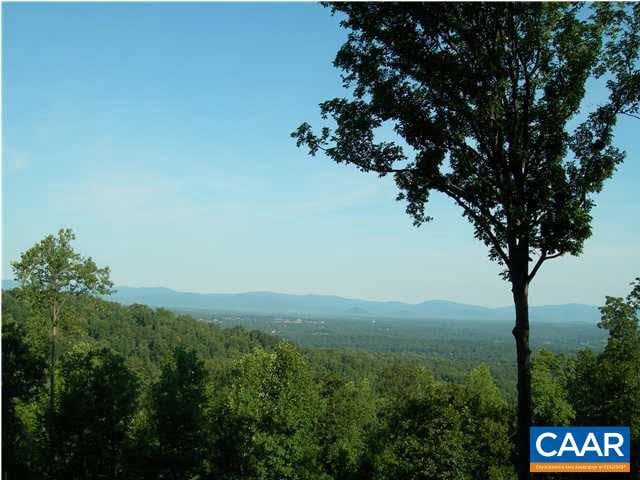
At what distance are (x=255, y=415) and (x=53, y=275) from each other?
1199 cm

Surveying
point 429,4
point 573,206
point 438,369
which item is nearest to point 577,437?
point 573,206

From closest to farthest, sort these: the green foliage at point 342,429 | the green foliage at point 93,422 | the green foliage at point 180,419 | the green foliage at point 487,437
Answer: the green foliage at point 93,422 → the green foliage at point 180,419 → the green foliage at point 487,437 → the green foliage at point 342,429

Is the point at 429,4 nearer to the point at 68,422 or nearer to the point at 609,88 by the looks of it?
the point at 609,88

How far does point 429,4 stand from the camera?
30.7ft

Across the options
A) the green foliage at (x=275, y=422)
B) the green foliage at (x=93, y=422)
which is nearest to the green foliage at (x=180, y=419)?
the green foliage at (x=93, y=422)

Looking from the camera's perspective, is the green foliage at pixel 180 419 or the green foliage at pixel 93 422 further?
the green foliage at pixel 180 419

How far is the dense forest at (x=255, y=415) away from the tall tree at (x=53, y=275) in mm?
406

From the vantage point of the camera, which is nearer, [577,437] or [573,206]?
[573,206]

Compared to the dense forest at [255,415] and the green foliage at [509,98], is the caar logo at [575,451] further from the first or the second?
the dense forest at [255,415]

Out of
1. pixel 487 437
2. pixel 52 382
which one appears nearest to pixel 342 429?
pixel 487 437

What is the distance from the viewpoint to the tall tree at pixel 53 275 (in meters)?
24.3

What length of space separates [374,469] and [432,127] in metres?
23.7

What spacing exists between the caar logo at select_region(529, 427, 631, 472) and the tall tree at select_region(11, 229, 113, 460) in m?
21.5

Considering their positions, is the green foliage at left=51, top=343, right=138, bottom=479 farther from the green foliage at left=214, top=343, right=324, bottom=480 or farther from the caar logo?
the caar logo
